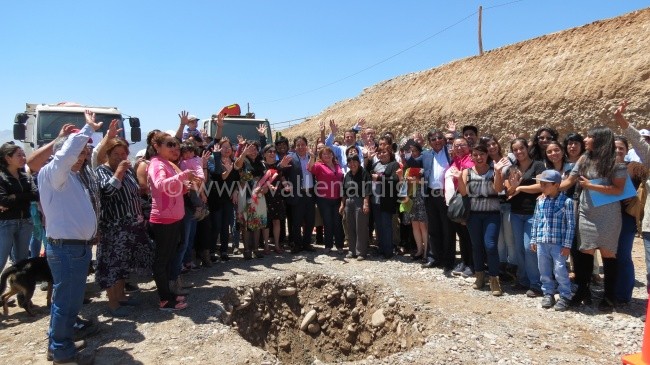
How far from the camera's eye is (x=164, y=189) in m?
4.34

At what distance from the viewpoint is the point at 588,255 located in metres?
4.53

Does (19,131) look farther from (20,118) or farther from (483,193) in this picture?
(483,193)

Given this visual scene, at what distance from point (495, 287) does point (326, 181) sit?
10.6 ft

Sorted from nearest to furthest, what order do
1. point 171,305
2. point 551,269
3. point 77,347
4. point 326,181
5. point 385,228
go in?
1. point 77,347
2. point 551,269
3. point 171,305
4. point 385,228
5. point 326,181

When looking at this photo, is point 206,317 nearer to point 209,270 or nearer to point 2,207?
point 209,270

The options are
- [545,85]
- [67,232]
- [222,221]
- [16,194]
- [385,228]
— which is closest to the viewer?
[67,232]

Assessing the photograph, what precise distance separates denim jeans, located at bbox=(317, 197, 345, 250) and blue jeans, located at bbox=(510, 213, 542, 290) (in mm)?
3064

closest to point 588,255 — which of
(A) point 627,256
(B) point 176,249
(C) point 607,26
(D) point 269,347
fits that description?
(A) point 627,256

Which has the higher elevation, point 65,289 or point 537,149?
point 537,149

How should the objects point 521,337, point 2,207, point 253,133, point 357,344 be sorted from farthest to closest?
point 253,133
point 357,344
point 2,207
point 521,337

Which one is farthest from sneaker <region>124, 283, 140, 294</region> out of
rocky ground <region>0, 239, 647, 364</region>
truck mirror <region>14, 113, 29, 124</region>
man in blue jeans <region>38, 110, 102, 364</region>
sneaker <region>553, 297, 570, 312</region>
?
truck mirror <region>14, 113, 29, 124</region>

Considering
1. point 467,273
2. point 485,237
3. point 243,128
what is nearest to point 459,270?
point 467,273

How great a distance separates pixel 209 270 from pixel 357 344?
2466mm

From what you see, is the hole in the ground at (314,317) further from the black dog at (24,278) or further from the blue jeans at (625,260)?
the blue jeans at (625,260)
